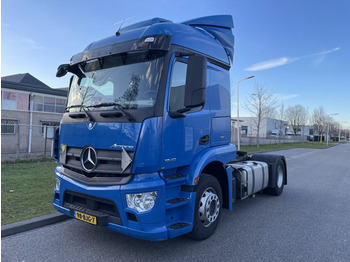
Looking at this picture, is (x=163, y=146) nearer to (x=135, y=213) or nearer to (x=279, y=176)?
(x=135, y=213)

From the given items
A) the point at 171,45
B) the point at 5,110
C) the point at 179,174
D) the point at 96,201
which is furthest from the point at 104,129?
the point at 5,110

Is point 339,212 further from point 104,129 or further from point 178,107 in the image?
point 104,129

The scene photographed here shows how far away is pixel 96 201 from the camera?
3.39m

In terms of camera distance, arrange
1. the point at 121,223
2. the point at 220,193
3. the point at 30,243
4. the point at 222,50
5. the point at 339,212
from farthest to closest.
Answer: the point at 339,212, the point at 222,50, the point at 220,193, the point at 30,243, the point at 121,223

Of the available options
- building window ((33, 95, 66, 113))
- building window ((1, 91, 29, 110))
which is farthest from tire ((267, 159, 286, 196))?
building window ((33, 95, 66, 113))

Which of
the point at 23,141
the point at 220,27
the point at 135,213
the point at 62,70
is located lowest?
the point at 23,141

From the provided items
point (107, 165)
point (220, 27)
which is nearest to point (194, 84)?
point (107, 165)

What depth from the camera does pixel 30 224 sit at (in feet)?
14.0

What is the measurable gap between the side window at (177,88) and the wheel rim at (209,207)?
1.46 metres

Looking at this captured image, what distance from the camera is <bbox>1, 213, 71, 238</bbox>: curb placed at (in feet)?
13.2

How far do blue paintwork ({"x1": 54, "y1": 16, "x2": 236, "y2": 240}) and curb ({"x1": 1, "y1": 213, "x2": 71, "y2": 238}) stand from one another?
0.84 m

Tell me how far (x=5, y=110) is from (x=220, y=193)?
23.9 meters

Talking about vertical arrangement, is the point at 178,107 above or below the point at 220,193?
above

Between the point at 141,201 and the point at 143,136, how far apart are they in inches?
31.4
